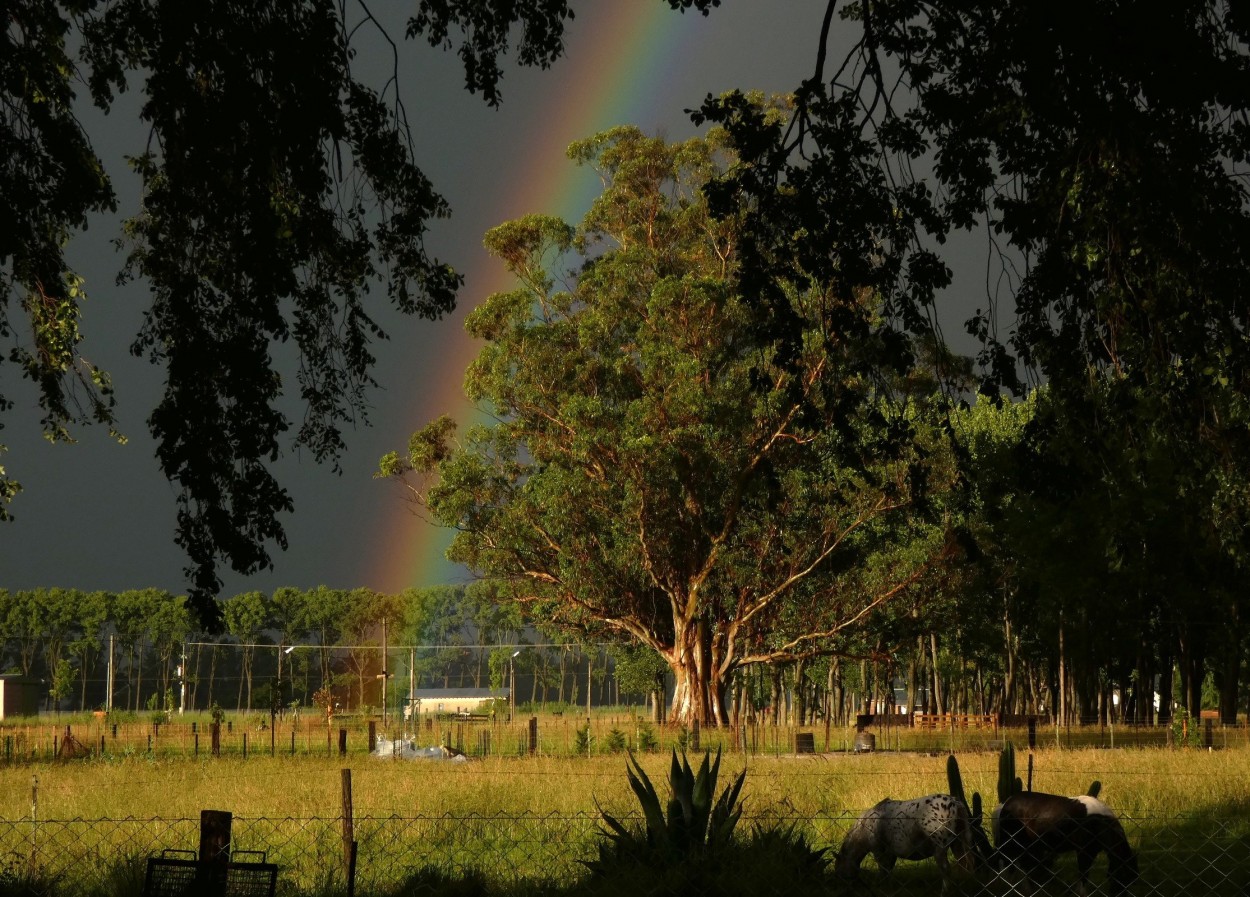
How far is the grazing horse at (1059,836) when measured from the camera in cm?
865

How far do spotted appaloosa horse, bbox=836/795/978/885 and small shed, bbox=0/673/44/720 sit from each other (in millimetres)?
76904

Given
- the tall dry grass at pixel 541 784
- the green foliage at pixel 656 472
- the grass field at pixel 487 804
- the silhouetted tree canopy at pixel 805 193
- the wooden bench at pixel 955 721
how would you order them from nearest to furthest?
the silhouetted tree canopy at pixel 805 193
the grass field at pixel 487 804
the tall dry grass at pixel 541 784
the green foliage at pixel 656 472
the wooden bench at pixel 955 721

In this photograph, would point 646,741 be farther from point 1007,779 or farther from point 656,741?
point 1007,779

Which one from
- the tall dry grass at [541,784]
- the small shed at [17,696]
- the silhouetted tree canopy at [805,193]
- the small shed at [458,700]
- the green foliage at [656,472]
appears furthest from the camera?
the small shed at [458,700]

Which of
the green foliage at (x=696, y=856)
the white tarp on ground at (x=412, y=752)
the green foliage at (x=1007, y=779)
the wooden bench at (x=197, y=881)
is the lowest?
the white tarp on ground at (x=412, y=752)

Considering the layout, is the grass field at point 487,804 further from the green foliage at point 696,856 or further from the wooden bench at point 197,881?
the wooden bench at point 197,881

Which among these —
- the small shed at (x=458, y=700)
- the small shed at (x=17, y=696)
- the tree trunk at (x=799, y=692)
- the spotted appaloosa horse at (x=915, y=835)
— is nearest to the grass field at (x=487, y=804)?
the spotted appaloosa horse at (x=915, y=835)

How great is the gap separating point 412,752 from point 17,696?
59807mm

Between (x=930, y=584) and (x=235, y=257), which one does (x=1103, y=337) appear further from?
(x=930, y=584)

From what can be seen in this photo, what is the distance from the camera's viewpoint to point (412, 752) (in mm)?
28922

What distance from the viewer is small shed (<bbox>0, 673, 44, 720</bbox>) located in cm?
7762

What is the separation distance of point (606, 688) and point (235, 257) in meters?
159

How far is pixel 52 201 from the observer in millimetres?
7629

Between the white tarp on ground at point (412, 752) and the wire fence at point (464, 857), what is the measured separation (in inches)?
501
